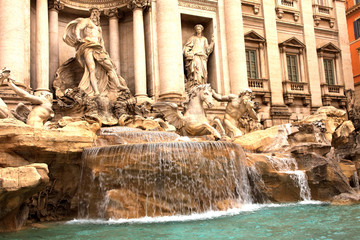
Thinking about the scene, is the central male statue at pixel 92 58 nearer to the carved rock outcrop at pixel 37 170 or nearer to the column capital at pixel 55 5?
the column capital at pixel 55 5

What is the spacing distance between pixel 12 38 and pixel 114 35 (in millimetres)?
5086

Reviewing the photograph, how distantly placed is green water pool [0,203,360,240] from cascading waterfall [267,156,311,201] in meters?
1.35

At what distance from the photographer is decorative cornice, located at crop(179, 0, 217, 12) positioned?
18.7 meters

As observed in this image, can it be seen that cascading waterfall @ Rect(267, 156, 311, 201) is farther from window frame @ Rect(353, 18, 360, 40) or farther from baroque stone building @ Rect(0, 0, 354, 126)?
window frame @ Rect(353, 18, 360, 40)

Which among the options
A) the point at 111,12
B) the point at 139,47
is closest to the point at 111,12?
the point at 111,12

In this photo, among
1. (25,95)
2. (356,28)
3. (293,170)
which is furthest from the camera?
(356,28)

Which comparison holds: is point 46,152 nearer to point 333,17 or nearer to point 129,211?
point 129,211

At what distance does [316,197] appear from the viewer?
400 inches

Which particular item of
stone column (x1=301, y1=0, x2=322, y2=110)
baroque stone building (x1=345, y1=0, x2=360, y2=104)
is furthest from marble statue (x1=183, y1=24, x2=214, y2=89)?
baroque stone building (x1=345, y1=0, x2=360, y2=104)

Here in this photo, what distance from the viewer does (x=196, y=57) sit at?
18109 mm

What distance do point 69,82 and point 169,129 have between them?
5.52 meters

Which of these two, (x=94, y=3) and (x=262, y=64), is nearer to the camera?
(x=94, y=3)

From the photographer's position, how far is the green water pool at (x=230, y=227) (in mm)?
6160

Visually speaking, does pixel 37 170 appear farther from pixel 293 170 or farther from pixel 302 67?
pixel 302 67
